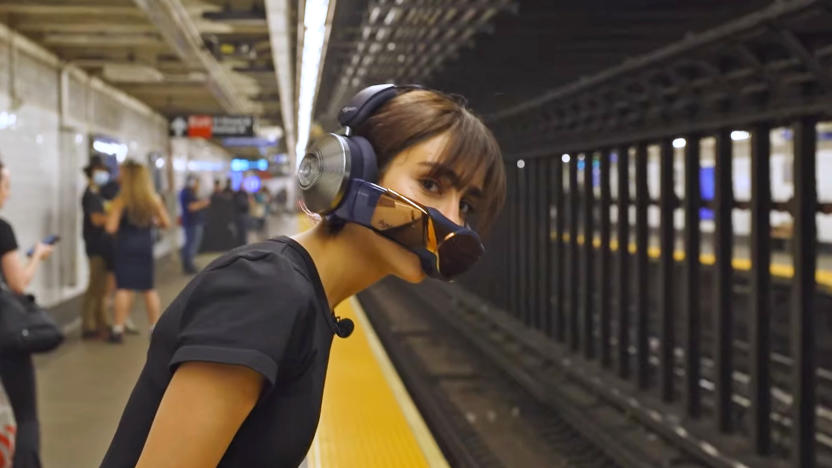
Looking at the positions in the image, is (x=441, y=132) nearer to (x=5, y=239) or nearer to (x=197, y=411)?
(x=197, y=411)

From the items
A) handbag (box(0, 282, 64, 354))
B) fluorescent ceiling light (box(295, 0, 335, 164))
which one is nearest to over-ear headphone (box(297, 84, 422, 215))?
fluorescent ceiling light (box(295, 0, 335, 164))

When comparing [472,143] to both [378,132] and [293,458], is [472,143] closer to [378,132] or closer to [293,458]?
[378,132]

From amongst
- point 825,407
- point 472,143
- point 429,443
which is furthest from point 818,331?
point 472,143

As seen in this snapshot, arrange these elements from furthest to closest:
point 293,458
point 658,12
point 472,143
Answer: point 658,12 → point 472,143 → point 293,458

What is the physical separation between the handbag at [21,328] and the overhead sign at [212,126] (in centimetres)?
1171

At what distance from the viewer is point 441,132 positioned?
1.35 metres

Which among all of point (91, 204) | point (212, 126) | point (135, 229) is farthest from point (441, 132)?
point (212, 126)

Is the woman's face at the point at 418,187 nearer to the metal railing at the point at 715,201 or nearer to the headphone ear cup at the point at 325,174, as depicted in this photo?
the headphone ear cup at the point at 325,174

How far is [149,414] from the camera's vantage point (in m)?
1.28

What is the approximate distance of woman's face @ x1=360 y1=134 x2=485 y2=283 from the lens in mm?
1350

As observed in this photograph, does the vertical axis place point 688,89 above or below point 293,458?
above

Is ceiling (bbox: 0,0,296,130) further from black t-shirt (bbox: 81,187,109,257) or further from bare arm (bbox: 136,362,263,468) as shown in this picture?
bare arm (bbox: 136,362,263,468)

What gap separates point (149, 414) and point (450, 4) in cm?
507

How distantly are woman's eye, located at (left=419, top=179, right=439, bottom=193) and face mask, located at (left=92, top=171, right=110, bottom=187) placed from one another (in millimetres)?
7730
